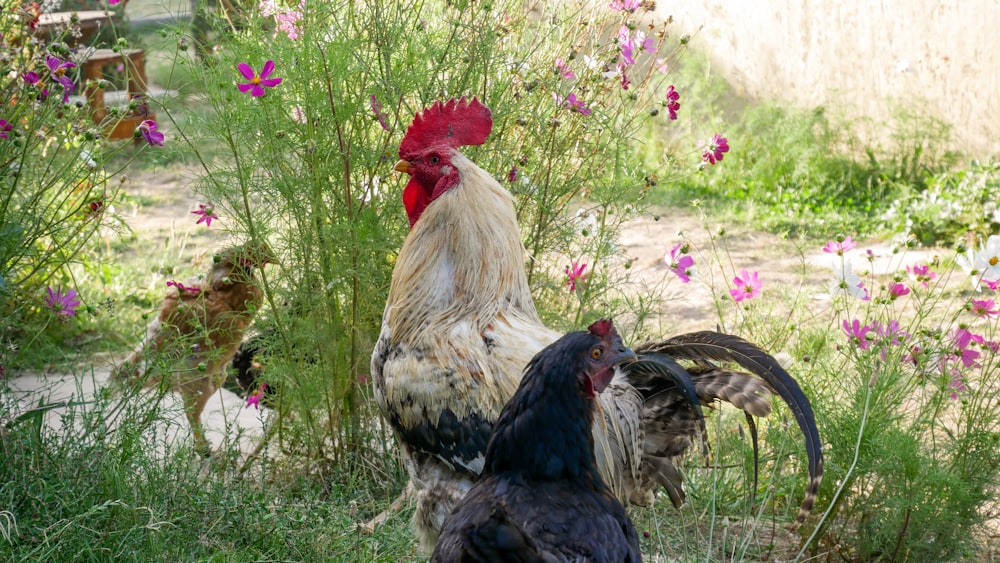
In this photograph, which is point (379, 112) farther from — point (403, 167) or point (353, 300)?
point (353, 300)

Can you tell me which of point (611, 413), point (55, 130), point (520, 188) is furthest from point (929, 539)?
point (55, 130)

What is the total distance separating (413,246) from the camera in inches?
146

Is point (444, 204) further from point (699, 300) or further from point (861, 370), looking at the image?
point (699, 300)

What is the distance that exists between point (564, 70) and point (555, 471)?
224 cm

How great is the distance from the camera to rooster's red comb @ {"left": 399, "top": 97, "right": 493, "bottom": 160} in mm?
3736

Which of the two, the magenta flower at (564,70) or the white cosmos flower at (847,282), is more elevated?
the magenta flower at (564,70)

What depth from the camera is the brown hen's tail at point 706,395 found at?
3.11m

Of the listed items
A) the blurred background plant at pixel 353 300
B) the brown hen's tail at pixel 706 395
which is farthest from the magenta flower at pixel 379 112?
the brown hen's tail at pixel 706 395

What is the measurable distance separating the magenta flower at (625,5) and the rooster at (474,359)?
3.67 feet

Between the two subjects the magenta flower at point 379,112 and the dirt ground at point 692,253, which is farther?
the dirt ground at point 692,253

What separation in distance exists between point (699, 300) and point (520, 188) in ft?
11.6

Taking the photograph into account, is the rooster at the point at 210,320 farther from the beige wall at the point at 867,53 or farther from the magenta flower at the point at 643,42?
the beige wall at the point at 867,53

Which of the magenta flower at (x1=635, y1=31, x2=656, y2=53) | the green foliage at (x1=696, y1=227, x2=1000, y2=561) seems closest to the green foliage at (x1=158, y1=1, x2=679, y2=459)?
the magenta flower at (x1=635, y1=31, x2=656, y2=53)

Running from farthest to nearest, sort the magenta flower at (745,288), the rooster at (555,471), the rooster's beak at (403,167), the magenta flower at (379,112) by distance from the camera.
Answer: the magenta flower at (745,288) → the magenta flower at (379,112) → the rooster's beak at (403,167) → the rooster at (555,471)
